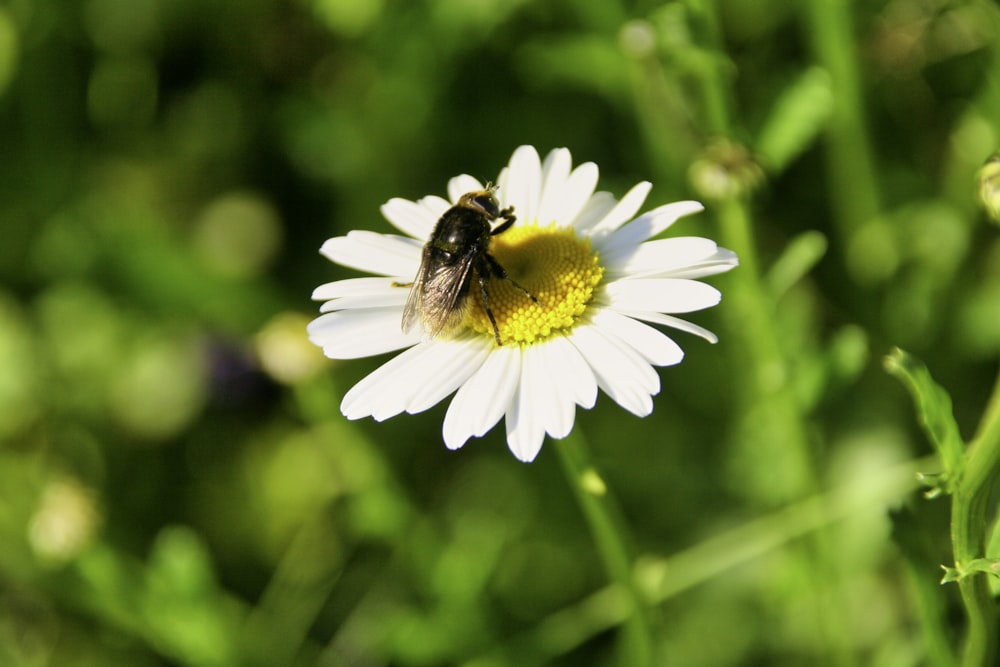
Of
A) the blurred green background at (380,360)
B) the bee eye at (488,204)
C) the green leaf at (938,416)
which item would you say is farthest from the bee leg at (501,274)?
the green leaf at (938,416)

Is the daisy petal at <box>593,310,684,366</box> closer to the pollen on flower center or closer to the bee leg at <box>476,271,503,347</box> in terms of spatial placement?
the pollen on flower center

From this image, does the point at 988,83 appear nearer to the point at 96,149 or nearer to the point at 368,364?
the point at 368,364

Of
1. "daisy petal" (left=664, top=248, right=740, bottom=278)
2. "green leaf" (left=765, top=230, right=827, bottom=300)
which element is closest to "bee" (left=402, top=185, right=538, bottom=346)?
"daisy petal" (left=664, top=248, right=740, bottom=278)

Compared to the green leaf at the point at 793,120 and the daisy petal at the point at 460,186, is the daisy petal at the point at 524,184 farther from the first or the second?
the green leaf at the point at 793,120

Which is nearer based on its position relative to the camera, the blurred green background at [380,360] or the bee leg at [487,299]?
the bee leg at [487,299]

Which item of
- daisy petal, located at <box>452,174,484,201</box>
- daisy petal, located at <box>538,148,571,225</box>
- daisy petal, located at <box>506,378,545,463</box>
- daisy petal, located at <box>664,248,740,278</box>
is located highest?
daisy petal, located at <box>452,174,484,201</box>

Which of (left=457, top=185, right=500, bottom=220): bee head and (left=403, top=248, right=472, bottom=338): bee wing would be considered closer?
(left=403, top=248, right=472, bottom=338): bee wing

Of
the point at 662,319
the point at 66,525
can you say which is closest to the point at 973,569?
the point at 662,319

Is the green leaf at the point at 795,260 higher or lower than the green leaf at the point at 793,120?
lower
